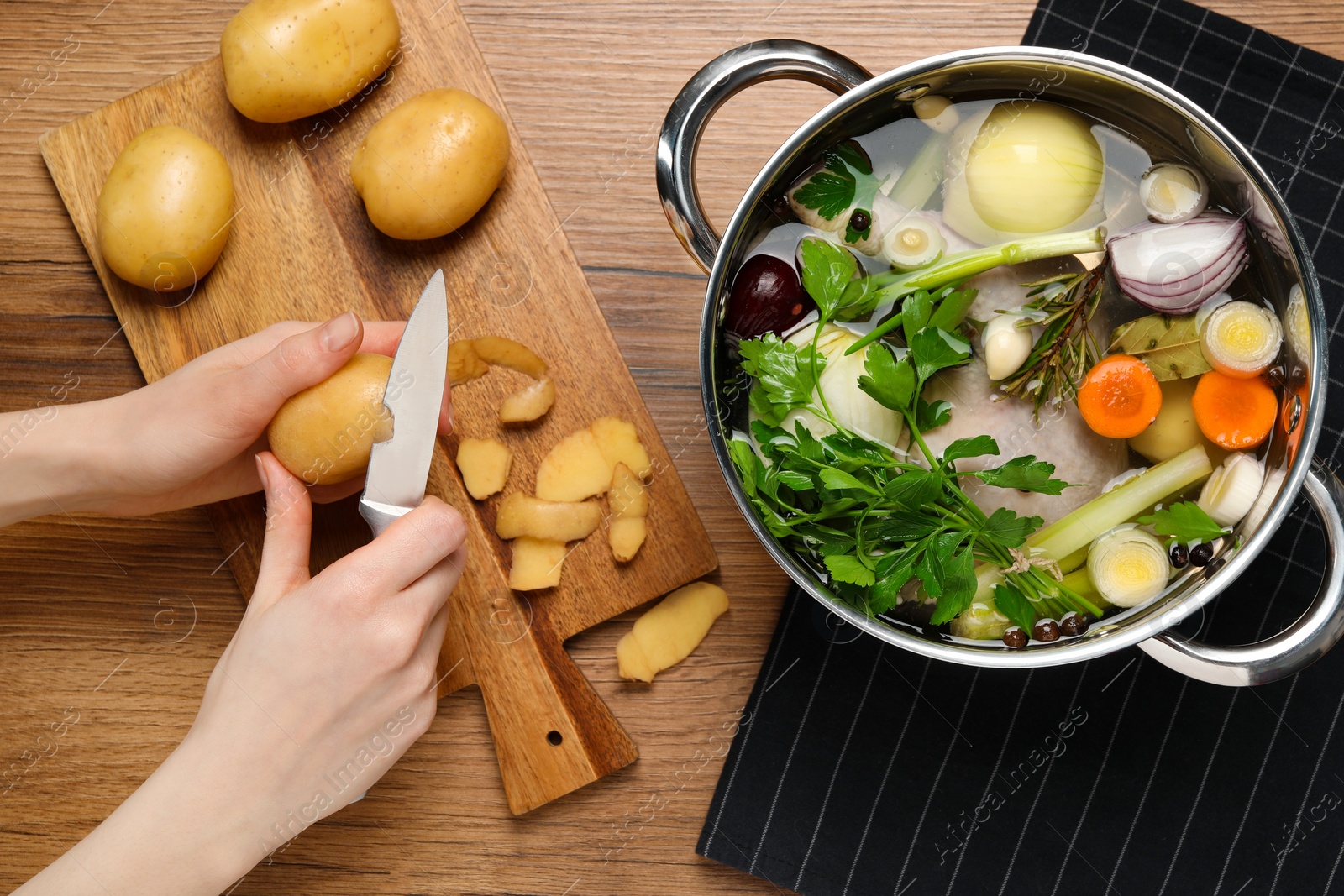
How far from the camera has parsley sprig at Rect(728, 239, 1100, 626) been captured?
3.00ft

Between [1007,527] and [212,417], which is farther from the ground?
[1007,527]

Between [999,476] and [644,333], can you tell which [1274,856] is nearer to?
[999,476]

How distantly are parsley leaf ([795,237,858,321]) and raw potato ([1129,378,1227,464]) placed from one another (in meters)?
0.39

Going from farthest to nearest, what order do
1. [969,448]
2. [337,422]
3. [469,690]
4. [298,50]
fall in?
[469,690]
[298,50]
[337,422]
[969,448]

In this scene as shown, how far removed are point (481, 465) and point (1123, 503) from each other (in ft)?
Result: 2.62

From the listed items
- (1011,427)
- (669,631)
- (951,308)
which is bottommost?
(669,631)

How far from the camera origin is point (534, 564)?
1.18m

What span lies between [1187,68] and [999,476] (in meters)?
0.71

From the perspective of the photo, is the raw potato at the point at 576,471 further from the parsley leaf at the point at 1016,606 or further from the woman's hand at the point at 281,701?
the parsley leaf at the point at 1016,606

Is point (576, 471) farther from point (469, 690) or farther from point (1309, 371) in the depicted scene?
point (1309, 371)

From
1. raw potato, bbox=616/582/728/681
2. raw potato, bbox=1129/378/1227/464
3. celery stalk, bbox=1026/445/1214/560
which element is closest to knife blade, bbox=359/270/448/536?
raw potato, bbox=616/582/728/681

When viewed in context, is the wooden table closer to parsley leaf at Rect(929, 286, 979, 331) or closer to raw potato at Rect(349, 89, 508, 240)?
raw potato at Rect(349, 89, 508, 240)

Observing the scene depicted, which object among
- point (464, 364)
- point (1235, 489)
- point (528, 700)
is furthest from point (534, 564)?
point (1235, 489)

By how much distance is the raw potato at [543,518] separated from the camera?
1163mm
